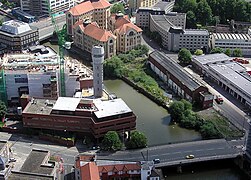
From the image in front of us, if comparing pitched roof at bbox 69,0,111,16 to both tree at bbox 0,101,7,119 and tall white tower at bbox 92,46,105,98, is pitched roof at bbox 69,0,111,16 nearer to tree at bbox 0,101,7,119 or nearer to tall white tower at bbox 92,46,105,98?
tall white tower at bbox 92,46,105,98

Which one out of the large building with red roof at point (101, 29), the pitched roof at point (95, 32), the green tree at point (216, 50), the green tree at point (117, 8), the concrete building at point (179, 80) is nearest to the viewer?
the concrete building at point (179, 80)

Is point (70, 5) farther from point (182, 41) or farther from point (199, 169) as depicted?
point (199, 169)

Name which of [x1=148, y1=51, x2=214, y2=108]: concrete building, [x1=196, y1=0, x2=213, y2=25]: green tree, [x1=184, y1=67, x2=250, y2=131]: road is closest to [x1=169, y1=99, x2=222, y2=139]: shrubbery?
[x1=148, y1=51, x2=214, y2=108]: concrete building

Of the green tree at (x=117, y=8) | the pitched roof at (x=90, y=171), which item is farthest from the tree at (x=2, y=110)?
the green tree at (x=117, y=8)

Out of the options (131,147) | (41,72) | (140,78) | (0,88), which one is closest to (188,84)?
(140,78)

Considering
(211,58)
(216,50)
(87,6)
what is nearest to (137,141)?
(211,58)

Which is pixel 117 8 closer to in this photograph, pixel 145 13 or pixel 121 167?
pixel 145 13

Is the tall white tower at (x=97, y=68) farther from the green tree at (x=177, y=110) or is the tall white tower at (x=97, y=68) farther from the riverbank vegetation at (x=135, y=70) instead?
the green tree at (x=177, y=110)
